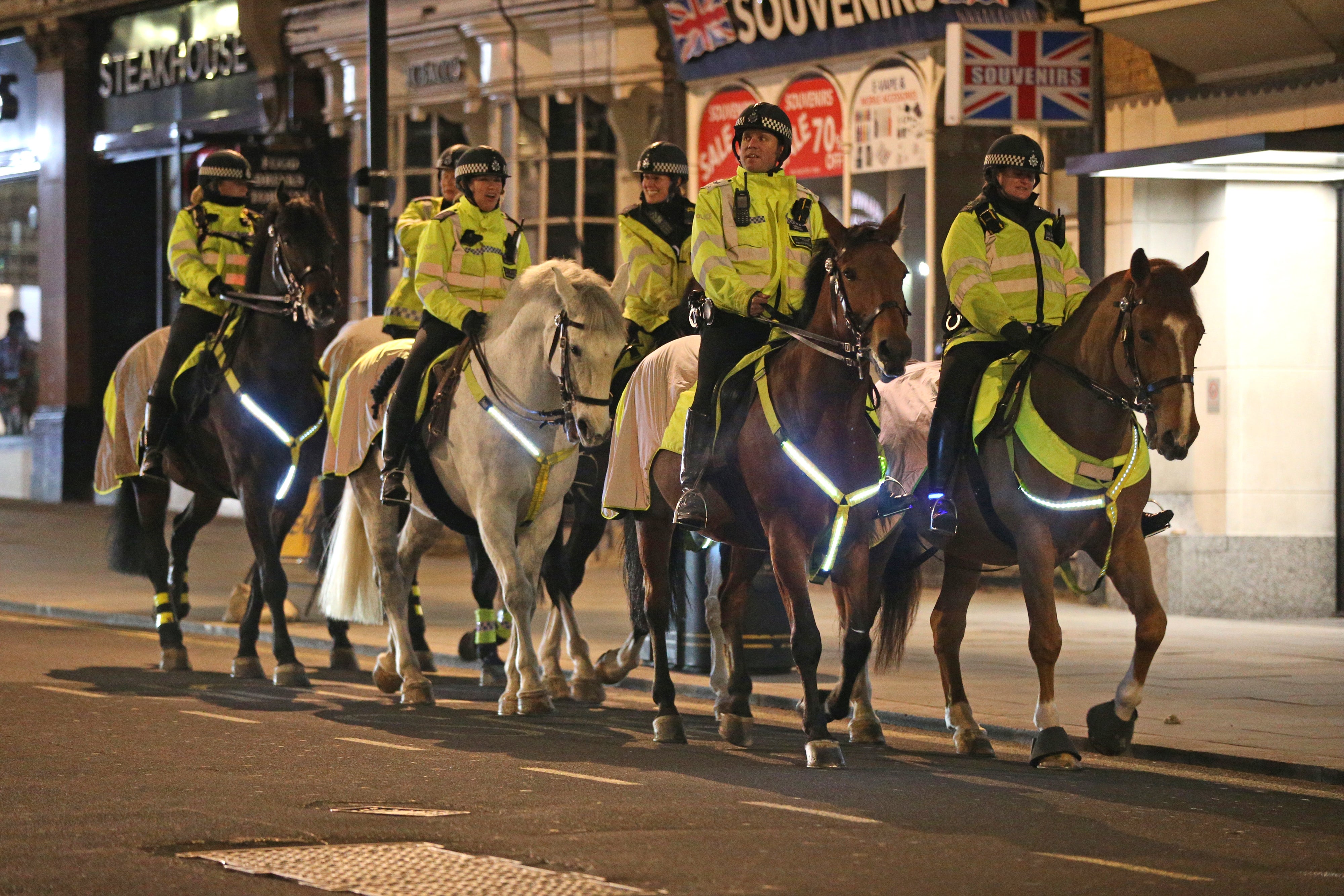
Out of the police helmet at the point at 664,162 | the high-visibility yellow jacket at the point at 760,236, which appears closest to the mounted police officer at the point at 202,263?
the police helmet at the point at 664,162

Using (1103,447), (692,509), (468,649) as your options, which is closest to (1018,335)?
(1103,447)

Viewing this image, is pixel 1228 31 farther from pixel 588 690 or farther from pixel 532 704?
pixel 532 704

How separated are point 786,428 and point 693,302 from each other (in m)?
1.02

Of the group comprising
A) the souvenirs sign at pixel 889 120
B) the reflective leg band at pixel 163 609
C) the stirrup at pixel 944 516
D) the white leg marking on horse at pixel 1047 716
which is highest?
the souvenirs sign at pixel 889 120

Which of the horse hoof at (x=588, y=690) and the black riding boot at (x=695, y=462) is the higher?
the black riding boot at (x=695, y=462)

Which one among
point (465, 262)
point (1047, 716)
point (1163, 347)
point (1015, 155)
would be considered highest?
point (1015, 155)

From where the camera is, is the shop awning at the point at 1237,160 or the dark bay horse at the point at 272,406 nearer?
the dark bay horse at the point at 272,406

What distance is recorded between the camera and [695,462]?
9742 millimetres

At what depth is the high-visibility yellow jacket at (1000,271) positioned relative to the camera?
982 cm

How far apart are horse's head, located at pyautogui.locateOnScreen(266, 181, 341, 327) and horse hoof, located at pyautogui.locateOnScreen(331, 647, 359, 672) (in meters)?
2.38

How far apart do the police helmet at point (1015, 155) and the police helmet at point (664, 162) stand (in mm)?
2067

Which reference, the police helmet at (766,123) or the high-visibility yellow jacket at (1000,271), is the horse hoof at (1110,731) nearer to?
the high-visibility yellow jacket at (1000,271)

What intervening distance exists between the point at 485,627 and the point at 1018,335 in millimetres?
4307

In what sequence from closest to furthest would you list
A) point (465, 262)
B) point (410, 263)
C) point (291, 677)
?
point (465, 262) → point (291, 677) → point (410, 263)
